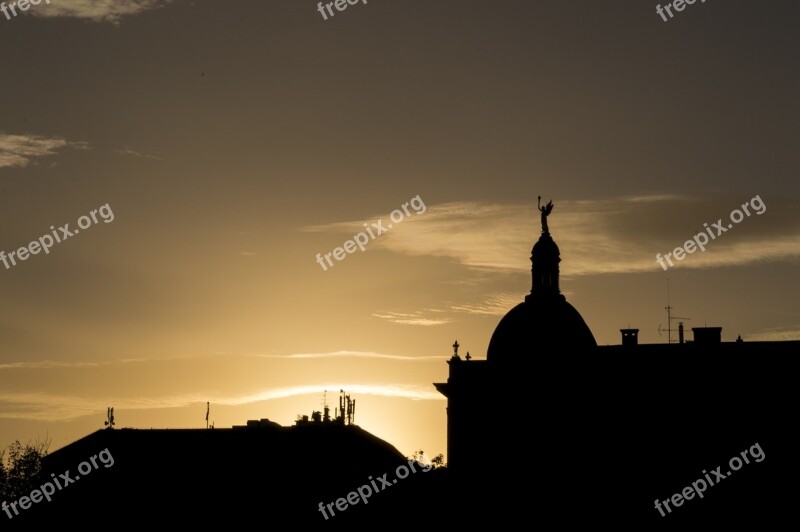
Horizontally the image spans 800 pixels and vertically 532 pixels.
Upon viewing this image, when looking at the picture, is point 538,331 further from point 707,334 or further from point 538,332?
point 707,334

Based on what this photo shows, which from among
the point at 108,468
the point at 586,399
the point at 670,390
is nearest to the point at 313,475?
the point at 108,468

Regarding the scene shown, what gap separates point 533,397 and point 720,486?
14134 millimetres

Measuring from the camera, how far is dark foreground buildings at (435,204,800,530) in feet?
243

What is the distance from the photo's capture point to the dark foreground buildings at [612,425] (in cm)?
7406

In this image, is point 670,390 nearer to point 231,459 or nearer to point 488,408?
point 488,408

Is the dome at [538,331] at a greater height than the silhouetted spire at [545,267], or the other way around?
the silhouetted spire at [545,267]
